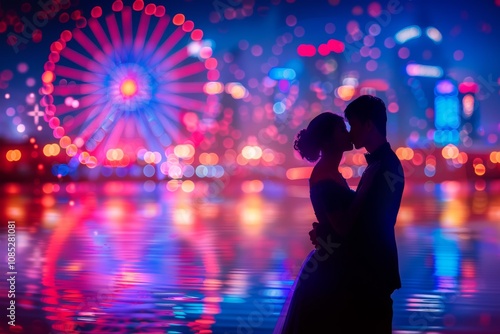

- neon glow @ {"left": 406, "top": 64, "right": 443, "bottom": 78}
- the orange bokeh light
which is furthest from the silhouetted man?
neon glow @ {"left": 406, "top": 64, "right": 443, "bottom": 78}

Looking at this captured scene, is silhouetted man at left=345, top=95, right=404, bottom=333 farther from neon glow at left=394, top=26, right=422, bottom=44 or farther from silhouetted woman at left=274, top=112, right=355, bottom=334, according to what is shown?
neon glow at left=394, top=26, right=422, bottom=44

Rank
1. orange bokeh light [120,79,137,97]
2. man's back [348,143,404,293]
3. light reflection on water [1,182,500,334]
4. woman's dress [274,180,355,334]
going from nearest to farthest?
man's back [348,143,404,293], woman's dress [274,180,355,334], light reflection on water [1,182,500,334], orange bokeh light [120,79,137,97]

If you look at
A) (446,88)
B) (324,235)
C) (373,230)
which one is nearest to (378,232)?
(373,230)

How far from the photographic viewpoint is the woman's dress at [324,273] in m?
3.97

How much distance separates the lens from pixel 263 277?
9.85 metres

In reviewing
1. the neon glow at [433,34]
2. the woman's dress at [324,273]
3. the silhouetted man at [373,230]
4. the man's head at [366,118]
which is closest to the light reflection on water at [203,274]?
the woman's dress at [324,273]

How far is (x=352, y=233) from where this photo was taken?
153 inches

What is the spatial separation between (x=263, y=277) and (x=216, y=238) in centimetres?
551

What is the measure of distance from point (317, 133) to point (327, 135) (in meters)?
0.05

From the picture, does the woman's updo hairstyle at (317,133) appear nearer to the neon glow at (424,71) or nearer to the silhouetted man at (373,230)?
the silhouetted man at (373,230)

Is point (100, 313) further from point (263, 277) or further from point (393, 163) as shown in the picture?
point (393, 163)

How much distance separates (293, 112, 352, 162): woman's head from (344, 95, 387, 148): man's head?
0.08 meters

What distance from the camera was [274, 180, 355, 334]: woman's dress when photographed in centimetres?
397

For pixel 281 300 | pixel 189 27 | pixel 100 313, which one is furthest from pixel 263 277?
pixel 189 27
